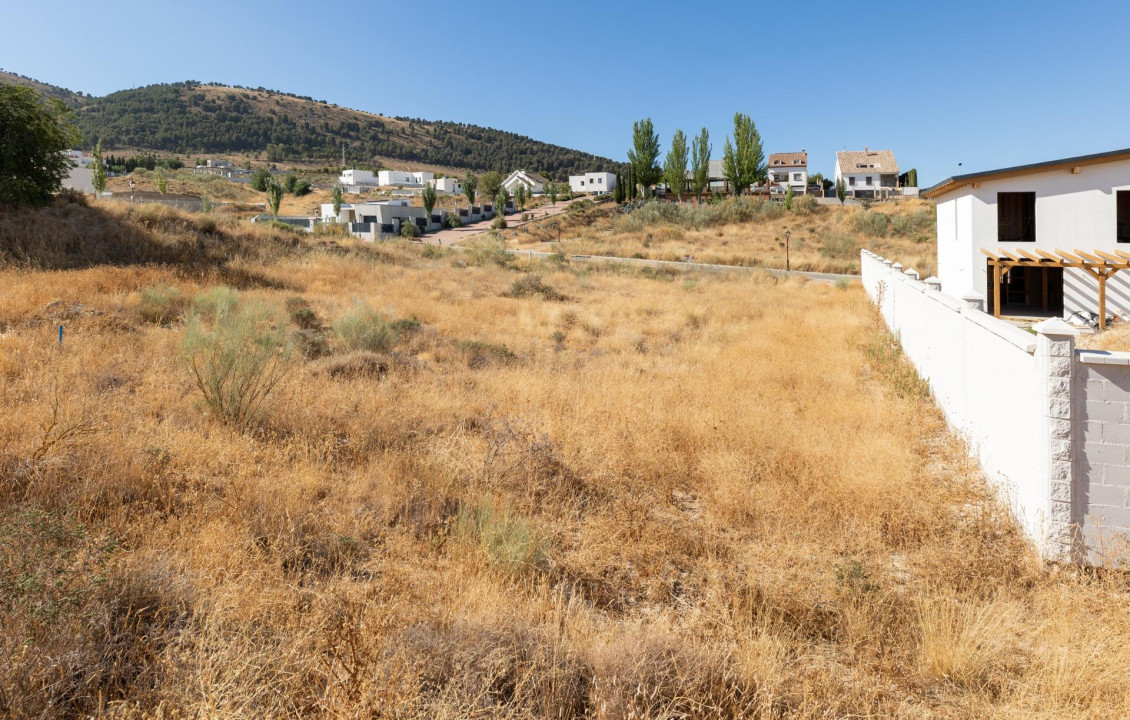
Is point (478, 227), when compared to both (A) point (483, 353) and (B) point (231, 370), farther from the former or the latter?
(B) point (231, 370)

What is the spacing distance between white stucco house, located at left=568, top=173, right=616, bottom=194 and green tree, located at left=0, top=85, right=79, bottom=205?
3079 inches

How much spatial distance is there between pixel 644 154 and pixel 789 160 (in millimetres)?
31680

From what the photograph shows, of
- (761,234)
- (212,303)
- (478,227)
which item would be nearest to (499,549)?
(212,303)

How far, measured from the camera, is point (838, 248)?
40.6 m

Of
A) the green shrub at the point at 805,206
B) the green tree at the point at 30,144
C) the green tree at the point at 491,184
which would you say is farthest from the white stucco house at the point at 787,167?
the green tree at the point at 30,144

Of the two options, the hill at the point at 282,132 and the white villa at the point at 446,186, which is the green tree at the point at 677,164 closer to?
the white villa at the point at 446,186

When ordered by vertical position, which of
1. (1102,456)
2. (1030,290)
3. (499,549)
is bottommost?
(499,549)

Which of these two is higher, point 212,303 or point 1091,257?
point 1091,257

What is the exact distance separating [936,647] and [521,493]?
312 cm

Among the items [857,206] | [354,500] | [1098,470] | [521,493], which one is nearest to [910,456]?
[1098,470]

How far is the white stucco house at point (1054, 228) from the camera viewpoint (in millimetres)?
15922

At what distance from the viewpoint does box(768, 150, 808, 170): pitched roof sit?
3553 inches

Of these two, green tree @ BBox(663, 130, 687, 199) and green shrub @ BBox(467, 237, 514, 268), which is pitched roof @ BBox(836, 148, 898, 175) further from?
green shrub @ BBox(467, 237, 514, 268)

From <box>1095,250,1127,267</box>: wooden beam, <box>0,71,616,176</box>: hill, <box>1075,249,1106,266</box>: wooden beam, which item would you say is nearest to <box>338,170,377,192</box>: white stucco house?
<box>0,71,616,176</box>: hill
